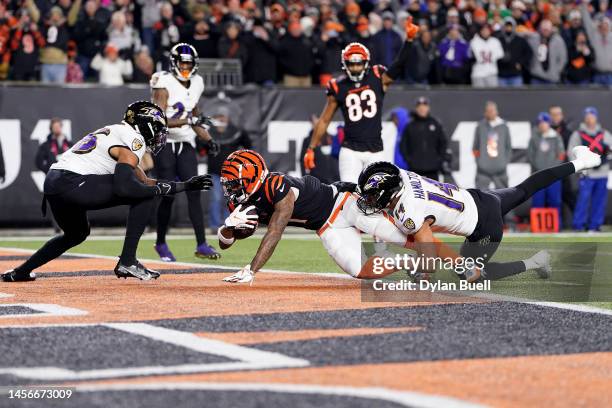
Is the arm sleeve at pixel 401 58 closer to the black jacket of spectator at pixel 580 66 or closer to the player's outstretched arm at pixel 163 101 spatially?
the player's outstretched arm at pixel 163 101

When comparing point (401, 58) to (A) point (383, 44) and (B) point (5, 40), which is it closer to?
(A) point (383, 44)

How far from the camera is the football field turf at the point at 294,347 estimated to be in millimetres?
4578

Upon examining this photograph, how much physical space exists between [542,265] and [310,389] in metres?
4.63

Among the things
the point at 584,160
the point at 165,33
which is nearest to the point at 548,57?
the point at 165,33

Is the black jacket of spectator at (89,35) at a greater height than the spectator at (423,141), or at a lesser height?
greater

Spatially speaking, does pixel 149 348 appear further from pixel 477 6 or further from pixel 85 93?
pixel 477 6

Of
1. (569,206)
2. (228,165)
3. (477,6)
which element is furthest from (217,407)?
(477,6)

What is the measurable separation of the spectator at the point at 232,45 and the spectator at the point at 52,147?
3.04 m

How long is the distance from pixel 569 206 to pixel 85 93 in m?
7.72

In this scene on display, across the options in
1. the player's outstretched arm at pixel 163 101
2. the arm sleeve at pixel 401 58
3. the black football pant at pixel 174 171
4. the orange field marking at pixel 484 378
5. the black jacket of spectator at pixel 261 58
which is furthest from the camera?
the black jacket of spectator at pixel 261 58

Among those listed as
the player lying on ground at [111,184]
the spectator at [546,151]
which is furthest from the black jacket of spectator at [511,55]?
the player lying on ground at [111,184]

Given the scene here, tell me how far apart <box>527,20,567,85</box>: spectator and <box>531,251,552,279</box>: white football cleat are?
37.7 ft

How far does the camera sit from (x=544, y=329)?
6.33m

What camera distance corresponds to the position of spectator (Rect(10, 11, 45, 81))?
58.8 feet
